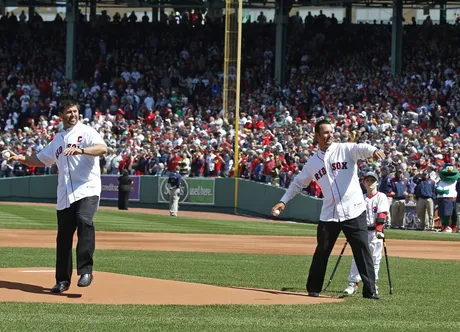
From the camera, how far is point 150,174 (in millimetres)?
36594

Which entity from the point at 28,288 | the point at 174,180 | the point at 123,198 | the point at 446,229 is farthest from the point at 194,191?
the point at 28,288

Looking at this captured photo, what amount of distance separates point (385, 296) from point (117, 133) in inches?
1146

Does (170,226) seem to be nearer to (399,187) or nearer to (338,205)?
(399,187)

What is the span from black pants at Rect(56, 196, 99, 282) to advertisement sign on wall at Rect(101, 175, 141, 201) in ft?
86.6

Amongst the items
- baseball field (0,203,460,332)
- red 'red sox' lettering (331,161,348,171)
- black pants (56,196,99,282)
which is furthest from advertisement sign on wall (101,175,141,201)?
black pants (56,196,99,282)

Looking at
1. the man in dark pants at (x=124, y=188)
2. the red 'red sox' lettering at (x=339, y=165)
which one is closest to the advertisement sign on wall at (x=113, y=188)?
the man in dark pants at (x=124, y=188)

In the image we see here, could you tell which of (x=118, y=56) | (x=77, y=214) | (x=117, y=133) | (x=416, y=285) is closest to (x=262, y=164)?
(x=117, y=133)

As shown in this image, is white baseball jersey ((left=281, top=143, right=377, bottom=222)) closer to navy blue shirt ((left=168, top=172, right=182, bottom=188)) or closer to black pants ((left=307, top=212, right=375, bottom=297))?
black pants ((left=307, top=212, right=375, bottom=297))

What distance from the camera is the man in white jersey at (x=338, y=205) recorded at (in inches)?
419

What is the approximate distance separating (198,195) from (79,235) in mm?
25248

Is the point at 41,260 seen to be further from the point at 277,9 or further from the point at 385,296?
the point at 277,9

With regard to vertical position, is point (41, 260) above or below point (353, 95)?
below

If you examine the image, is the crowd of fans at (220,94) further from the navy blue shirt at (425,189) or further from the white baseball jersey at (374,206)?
the white baseball jersey at (374,206)

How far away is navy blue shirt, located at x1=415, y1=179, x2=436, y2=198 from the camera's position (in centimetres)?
2708
